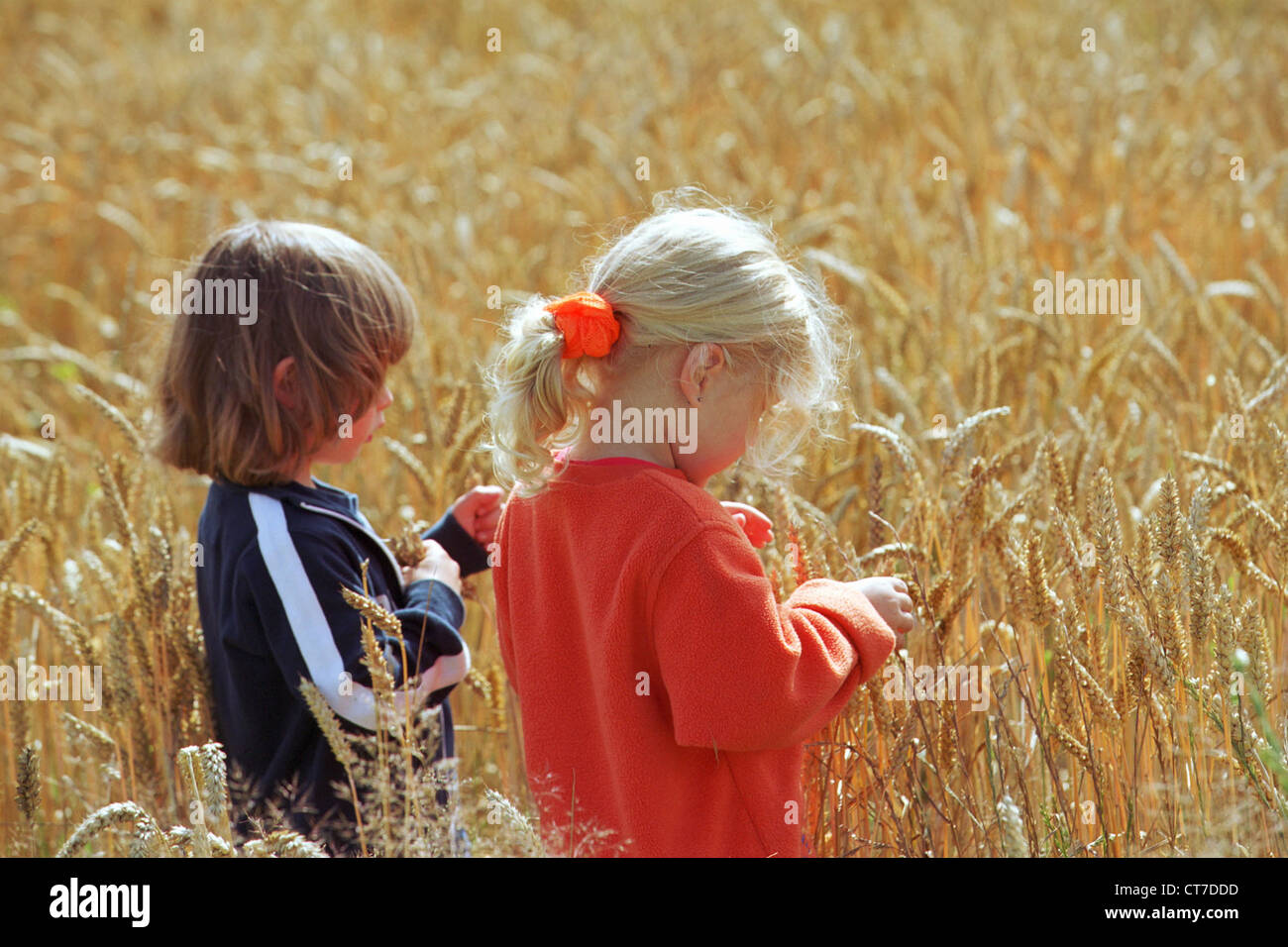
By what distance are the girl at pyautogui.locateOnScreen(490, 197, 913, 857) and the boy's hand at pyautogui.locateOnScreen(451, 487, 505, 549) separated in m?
0.34

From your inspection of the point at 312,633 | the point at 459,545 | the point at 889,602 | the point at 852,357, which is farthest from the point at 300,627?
the point at 852,357

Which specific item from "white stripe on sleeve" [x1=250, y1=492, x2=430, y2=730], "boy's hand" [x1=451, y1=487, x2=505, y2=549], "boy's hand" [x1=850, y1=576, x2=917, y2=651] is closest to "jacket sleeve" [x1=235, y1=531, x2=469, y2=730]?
"white stripe on sleeve" [x1=250, y1=492, x2=430, y2=730]

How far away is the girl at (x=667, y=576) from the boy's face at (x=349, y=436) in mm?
326

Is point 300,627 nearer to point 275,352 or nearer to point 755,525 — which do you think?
point 275,352

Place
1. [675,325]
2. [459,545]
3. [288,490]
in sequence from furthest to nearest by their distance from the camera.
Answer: [459,545]
[288,490]
[675,325]

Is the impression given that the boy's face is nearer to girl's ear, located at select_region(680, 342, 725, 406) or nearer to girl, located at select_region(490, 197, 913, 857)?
girl, located at select_region(490, 197, 913, 857)

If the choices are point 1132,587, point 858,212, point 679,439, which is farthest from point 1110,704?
point 858,212

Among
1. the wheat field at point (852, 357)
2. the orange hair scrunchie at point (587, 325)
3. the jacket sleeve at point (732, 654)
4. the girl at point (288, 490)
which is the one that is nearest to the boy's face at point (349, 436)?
the girl at point (288, 490)

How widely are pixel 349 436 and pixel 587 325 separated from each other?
1.54 feet

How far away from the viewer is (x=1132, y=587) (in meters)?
1.43

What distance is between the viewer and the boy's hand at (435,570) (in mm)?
1642

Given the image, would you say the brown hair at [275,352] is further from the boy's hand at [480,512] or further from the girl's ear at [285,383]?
the boy's hand at [480,512]

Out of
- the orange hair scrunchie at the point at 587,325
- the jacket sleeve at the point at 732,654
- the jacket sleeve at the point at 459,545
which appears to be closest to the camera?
the jacket sleeve at the point at 732,654

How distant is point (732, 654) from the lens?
1.18m
